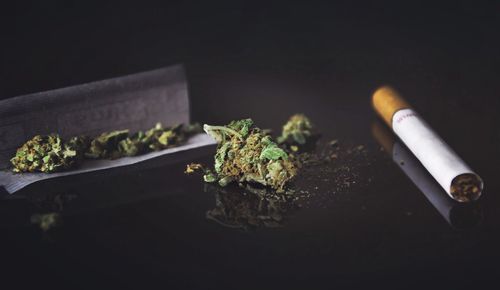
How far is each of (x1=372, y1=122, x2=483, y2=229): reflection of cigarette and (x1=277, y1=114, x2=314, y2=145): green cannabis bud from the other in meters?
0.38

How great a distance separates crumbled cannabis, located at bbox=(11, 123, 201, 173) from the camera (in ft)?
10.9

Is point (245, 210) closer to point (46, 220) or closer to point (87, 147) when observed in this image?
point (46, 220)

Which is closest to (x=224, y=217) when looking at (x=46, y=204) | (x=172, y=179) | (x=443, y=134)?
(x=172, y=179)

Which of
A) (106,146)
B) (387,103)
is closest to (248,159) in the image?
(106,146)

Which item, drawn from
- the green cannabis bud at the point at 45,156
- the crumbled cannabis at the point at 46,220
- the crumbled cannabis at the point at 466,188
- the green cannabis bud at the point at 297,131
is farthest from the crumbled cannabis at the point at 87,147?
the crumbled cannabis at the point at 466,188

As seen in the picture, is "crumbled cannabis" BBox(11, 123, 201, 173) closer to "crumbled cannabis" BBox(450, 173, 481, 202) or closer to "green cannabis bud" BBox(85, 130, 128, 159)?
"green cannabis bud" BBox(85, 130, 128, 159)

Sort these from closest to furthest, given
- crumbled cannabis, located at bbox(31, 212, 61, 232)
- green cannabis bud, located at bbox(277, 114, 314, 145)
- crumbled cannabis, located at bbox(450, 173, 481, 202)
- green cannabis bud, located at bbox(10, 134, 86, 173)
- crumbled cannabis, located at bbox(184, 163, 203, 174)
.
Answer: crumbled cannabis, located at bbox(31, 212, 61, 232)
crumbled cannabis, located at bbox(450, 173, 481, 202)
green cannabis bud, located at bbox(10, 134, 86, 173)
crumbled cannabis, located at bbox(184, 163, 203, 174)
green cannabis bud, located at bbox(277, 114, 314, 145)

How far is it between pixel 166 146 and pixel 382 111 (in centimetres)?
118

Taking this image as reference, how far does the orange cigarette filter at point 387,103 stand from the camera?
12.5 ft

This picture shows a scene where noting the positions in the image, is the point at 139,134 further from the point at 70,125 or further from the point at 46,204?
the point at 46,204

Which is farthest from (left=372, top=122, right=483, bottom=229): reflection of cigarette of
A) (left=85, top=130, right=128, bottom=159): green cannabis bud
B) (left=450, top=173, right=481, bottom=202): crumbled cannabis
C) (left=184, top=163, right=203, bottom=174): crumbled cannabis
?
(left=85, top=130, right=128, bottom=159): green cannabis bud

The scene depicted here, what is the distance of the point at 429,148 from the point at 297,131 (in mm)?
722

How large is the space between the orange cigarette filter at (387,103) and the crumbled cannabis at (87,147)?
1.02 meters

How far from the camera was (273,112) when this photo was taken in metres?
4.15
